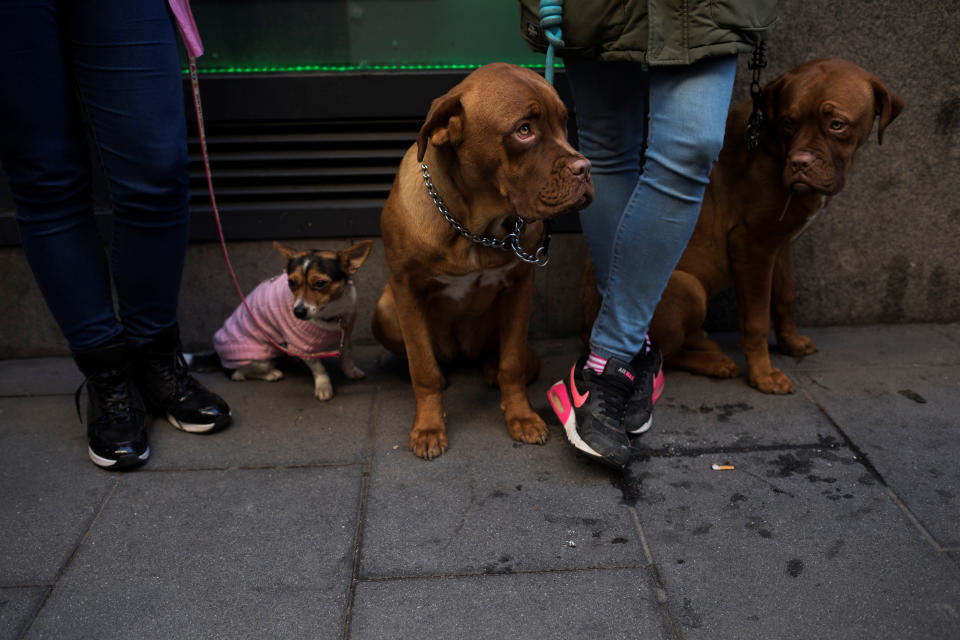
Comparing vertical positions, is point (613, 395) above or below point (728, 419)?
above

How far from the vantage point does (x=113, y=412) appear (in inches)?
105

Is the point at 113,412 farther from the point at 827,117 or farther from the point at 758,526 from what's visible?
the point at 827,117

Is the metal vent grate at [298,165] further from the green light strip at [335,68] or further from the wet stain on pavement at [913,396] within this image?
the wet stain on pavement at [913,396]

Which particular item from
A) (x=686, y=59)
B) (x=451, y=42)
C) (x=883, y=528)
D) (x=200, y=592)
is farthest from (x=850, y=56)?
(x=200, y=592)

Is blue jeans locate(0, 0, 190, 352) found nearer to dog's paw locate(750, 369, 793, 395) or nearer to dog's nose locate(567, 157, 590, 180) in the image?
dog's nose locate(567, 157, 590, 180)

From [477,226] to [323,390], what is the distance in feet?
3.74

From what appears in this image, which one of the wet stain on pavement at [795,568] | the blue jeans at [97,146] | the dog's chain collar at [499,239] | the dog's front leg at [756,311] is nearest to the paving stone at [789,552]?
the wet stain on pavement at [795,568]

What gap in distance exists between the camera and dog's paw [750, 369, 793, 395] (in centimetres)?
299

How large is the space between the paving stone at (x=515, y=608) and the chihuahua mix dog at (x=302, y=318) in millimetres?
1339

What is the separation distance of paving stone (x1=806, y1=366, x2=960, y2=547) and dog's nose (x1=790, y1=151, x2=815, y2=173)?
0.95 m

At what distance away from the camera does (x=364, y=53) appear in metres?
3.55

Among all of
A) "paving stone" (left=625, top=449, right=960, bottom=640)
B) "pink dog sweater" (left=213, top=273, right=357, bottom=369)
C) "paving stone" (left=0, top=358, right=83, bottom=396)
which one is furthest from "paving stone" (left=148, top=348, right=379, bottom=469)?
"paving stone" (left=625, top=449, right=960, bottom=640)

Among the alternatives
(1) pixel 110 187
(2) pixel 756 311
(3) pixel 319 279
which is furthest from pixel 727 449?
(1) pixel 110 187

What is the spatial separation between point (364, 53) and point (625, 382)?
2.09 metres
